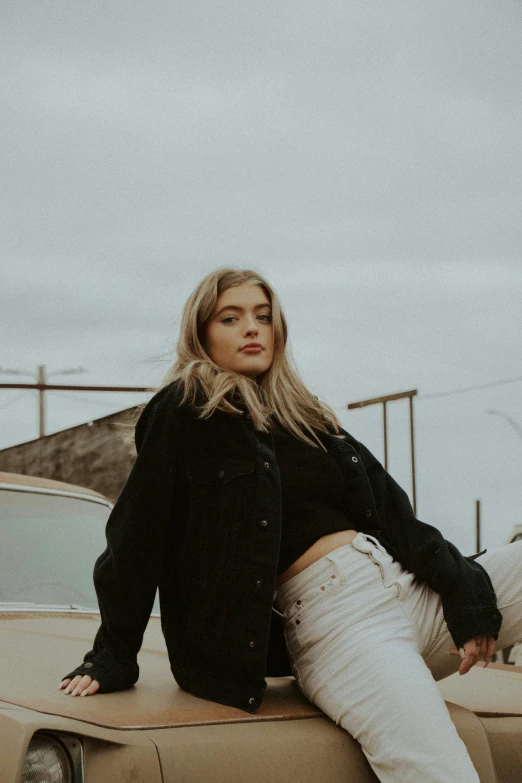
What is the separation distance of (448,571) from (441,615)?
12cm

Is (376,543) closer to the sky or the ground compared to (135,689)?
closer to the sky

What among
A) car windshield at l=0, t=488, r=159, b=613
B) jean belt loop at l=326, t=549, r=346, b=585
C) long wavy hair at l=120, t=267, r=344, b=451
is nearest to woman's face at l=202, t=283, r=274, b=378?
long wavy hair at l=120, t=267, r=344, b=451

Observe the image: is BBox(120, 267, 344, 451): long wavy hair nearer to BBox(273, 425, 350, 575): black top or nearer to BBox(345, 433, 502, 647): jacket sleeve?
BBox(273, 425, 350, 575): black top

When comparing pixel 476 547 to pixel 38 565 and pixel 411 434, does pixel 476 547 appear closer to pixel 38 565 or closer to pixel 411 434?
pixel 411 434

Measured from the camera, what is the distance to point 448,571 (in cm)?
255

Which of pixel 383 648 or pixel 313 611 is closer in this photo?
pixel 383 648

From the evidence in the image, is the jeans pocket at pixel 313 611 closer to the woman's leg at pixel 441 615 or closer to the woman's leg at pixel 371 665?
the woman's leg at pixel 371 665

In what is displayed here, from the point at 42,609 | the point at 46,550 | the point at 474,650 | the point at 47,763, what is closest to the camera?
the point at 47,763

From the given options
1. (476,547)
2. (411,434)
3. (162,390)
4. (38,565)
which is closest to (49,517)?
(38,565)

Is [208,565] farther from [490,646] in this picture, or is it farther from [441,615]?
[490,646]

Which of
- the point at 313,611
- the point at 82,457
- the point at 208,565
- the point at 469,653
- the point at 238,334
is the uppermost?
the point at 238,334

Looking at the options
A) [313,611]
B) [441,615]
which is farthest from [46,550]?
[441,615]

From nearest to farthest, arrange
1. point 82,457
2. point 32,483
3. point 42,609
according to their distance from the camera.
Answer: point 42,609
point 32,483
point 82,457

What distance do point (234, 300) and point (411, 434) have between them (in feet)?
18.9
